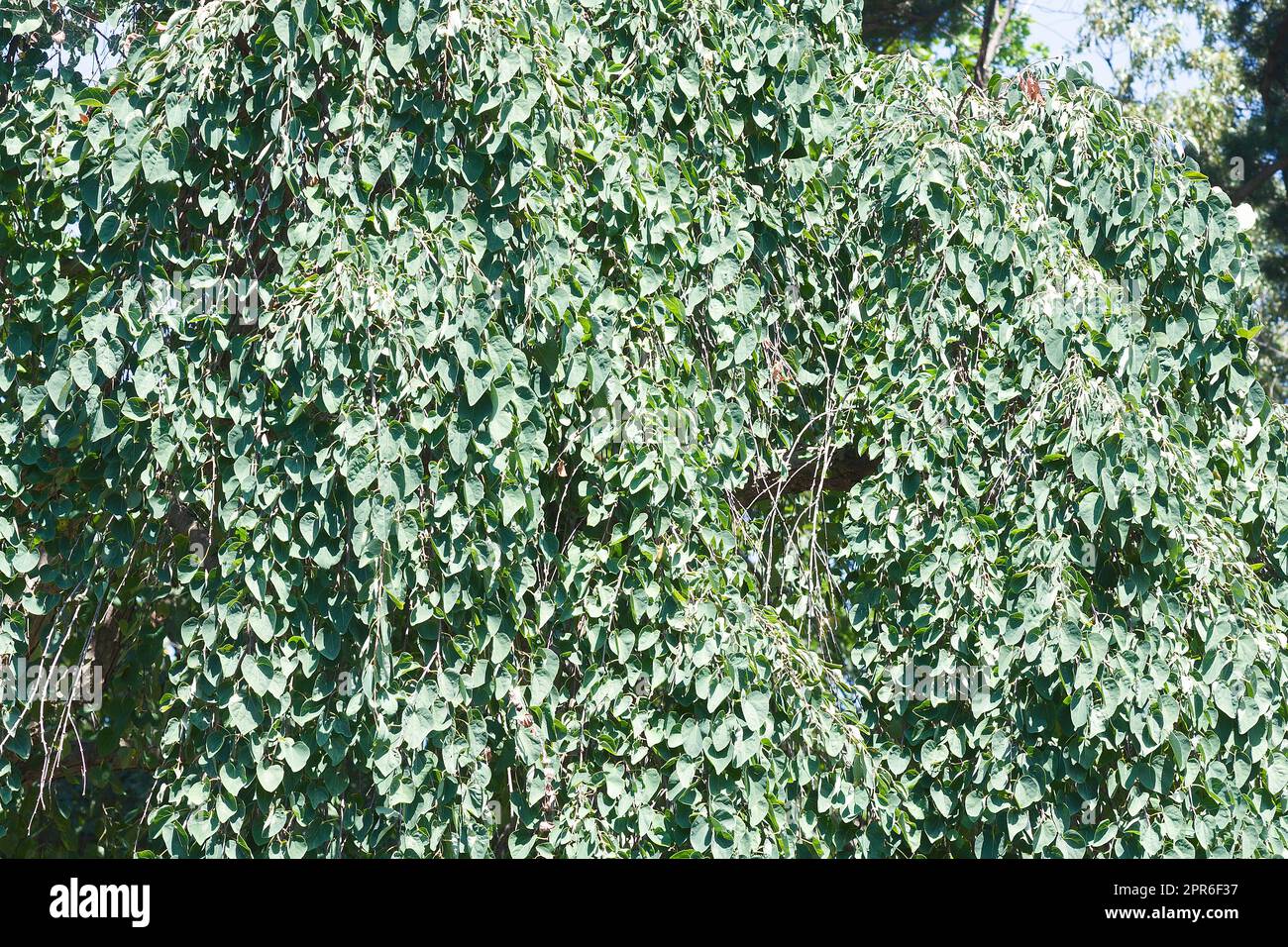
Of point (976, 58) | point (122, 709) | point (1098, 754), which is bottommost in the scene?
point (1098, 754)

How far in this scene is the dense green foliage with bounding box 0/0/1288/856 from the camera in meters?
2.71

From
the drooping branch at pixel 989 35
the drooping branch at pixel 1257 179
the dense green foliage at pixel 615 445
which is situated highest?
the drooping branch at pixel 989 35

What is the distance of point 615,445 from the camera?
2980 millimetres

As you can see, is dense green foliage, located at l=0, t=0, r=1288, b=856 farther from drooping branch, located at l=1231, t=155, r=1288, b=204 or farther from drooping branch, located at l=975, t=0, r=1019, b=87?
drooping branch, located at l=1231, t=155, r=1288, b=204

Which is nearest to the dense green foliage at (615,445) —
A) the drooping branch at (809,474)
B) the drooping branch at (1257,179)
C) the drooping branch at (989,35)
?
the drooping branch at (809,474)

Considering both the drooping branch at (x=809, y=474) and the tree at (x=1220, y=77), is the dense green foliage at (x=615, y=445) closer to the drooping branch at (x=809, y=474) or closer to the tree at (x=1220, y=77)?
the drooping branch at (x=809, y=474)

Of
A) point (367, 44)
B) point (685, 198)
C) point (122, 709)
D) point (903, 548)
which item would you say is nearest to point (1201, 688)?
point (903, 548)

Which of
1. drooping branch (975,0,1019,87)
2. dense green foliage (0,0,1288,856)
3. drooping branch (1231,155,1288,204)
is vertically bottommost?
dense green foliage (0,0,1288,856)

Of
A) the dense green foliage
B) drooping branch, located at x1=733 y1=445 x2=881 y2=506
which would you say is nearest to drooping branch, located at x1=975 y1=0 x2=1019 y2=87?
the dense green foliage

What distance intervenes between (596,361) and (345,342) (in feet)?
2.02

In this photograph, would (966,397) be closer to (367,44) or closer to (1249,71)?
(367,44)

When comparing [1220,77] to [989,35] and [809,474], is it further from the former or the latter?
[809,474]

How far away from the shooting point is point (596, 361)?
2914mm

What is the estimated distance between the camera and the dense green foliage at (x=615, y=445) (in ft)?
8.87
